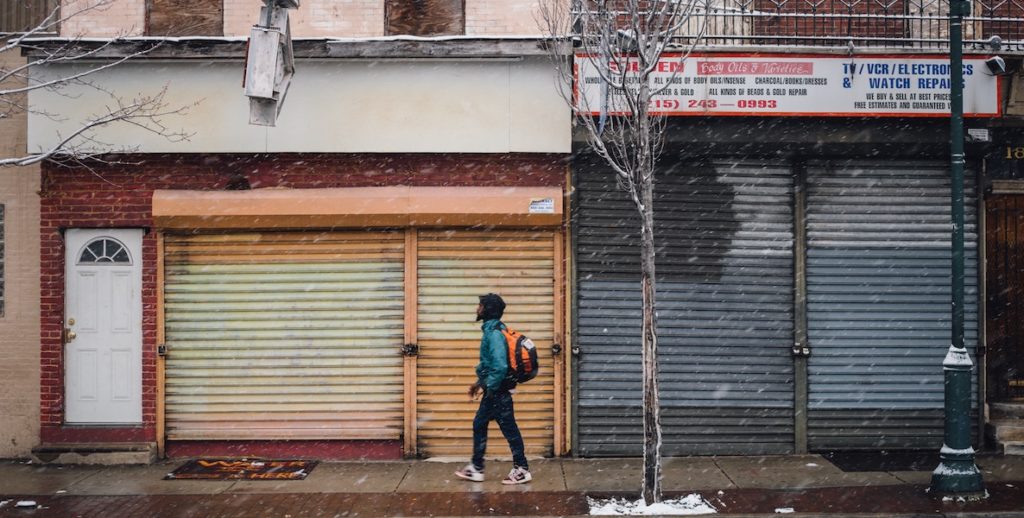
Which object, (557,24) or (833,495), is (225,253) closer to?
(557,24)

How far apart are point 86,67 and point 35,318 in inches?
116

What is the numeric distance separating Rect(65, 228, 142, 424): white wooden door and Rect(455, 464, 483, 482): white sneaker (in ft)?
13.0

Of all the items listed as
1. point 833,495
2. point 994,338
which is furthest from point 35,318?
point 994,338

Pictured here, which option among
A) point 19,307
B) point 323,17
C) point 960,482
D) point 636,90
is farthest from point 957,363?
point 19,307

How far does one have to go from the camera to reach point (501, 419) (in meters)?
8.90

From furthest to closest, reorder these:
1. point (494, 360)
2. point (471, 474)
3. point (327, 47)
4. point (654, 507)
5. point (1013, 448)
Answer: point (1013, 448), point (327, 47), point (471, 474), point (494, 360), point (654, 507)

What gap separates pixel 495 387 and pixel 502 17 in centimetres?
437

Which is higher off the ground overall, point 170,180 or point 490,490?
point 170,180

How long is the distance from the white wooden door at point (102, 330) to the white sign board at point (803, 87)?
18.5ft

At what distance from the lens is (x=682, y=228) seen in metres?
10.5

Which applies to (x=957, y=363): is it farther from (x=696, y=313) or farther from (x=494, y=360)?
(x=494, y=360)

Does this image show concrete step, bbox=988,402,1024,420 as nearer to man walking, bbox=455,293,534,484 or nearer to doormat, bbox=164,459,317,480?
man walking, bbox=455,293,534,484

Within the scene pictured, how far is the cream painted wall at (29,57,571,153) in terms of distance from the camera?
1017 centimetres

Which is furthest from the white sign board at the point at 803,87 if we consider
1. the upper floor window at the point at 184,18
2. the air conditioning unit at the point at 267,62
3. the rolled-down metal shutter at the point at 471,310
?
the upper floor window at the point at 184,18
